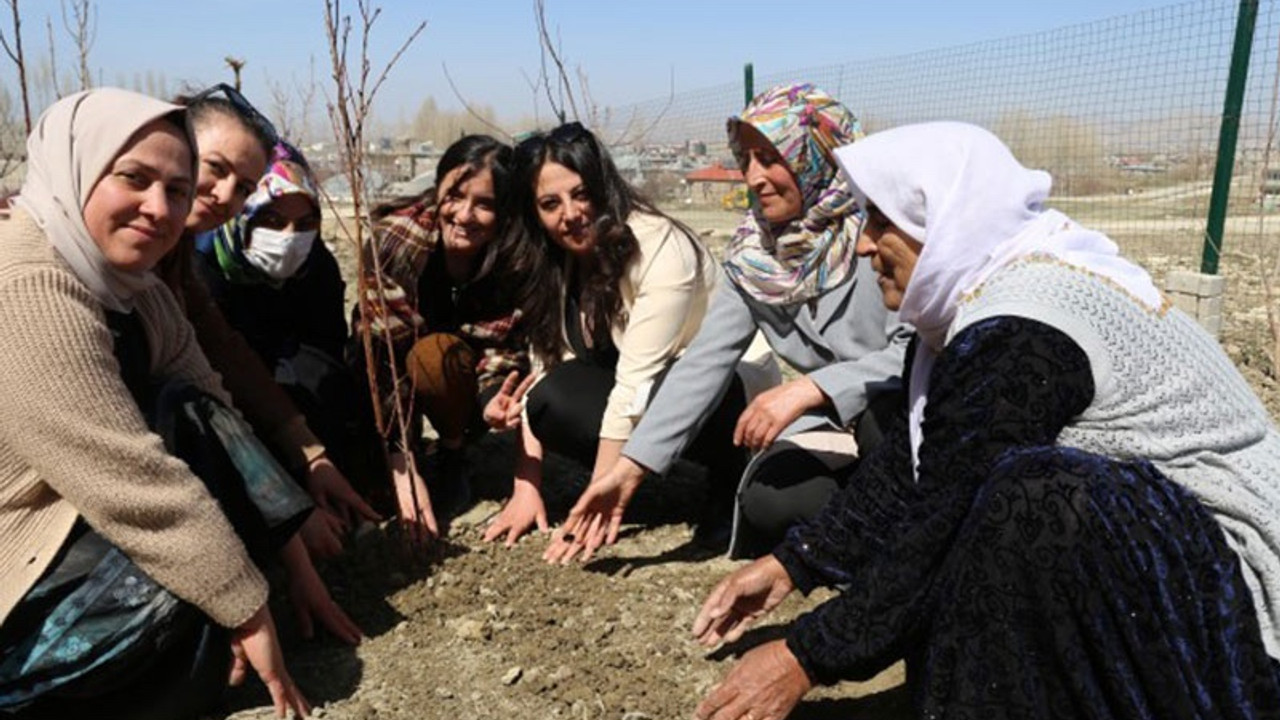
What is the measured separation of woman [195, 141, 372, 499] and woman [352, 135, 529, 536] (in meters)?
0.14

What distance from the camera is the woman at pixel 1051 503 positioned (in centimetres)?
152

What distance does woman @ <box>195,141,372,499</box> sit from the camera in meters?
2.87

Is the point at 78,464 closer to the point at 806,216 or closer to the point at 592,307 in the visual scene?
the point at 592,307

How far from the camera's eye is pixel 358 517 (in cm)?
305

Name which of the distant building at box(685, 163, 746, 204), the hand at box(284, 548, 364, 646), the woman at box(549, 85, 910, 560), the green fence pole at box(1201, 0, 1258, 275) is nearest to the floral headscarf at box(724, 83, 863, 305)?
the woman at box(549, 85, 910, 560)

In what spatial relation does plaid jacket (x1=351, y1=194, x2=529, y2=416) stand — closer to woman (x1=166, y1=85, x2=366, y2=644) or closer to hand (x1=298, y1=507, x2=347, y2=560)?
woman (x1=166, y1=85, x2=366, y2=644)

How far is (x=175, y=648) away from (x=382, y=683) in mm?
496

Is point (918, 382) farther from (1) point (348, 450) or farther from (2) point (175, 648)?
(1) point (348, 450)

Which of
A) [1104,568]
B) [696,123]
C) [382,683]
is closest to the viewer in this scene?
[1104,568]

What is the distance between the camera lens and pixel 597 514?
286cm

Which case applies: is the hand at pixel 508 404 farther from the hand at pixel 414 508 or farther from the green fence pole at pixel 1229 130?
the green fence pole at pixel 1229 130

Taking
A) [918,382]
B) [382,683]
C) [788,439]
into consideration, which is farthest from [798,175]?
[382,683]

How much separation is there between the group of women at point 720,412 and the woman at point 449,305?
13 millimetres

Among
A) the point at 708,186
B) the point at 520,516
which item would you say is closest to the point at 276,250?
the point at 520,516
